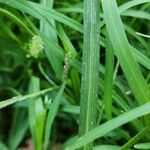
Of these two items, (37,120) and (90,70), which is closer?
(90,70)

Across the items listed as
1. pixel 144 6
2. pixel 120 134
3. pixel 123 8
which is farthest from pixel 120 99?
pixel 144 6

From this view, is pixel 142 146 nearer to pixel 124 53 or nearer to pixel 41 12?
pixel 124 53

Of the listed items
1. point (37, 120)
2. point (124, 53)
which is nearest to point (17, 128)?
point (37, 120)

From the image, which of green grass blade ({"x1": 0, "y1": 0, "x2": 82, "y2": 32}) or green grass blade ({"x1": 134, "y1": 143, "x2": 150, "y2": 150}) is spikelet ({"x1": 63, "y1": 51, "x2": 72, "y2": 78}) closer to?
green grass blade ({"x1": 0, "y1": 0, "x2": 82, "y2": 32})

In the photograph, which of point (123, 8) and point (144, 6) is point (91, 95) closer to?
point (123, 8)

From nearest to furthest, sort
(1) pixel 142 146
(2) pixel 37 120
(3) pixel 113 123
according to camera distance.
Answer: (3) pixel 113 123 < (1) pixel 142 146 < (2) pixel 37 120

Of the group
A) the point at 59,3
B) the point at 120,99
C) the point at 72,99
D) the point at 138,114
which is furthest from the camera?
the point at 59,3

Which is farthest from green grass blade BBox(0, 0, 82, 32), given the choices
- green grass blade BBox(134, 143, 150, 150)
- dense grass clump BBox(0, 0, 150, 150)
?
green grass blade BBox(134, 143, 150, 150)
